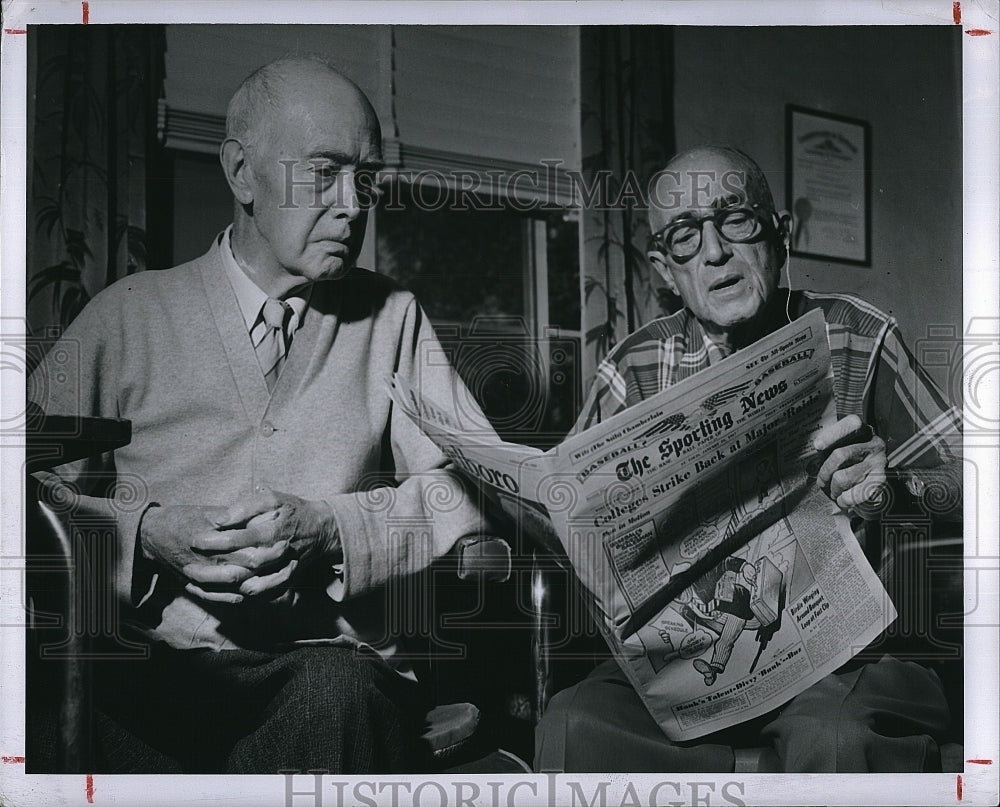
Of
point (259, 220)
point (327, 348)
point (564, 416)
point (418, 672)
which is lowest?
point (418, 672)

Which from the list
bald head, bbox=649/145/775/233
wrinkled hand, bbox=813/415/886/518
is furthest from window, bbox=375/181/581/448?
wrinkled hand, bbox=813/415/886/518

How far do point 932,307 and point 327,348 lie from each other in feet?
4.88

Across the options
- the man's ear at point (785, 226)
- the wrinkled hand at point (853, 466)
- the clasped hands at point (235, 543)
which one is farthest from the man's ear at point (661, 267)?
the clasped hands at point (235, 543)

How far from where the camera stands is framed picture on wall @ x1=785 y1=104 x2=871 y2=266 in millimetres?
2566

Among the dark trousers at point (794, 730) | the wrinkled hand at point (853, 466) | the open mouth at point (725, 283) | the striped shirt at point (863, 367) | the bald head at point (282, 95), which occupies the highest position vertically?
the bald head at point (282, 95)

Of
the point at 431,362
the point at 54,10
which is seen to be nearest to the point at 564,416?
the point at 431,362

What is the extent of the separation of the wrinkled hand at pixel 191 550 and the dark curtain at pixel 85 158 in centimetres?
51

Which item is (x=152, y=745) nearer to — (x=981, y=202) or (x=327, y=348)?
(x=327, y=348)

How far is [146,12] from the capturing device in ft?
8.10

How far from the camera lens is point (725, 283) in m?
2.54

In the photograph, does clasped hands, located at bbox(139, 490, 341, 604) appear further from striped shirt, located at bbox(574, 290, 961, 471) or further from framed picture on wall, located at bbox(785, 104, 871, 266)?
framed picture on wall, located at bbox(785, 104, 871, 266)

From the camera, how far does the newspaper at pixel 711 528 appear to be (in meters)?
2.46

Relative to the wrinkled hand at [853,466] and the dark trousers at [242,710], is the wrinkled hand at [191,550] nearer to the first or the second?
the dark trousers at [242,710]

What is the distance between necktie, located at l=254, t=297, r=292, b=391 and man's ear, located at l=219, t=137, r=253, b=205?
0.27 metres
